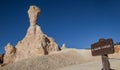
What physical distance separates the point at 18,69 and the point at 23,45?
2696 centimetres

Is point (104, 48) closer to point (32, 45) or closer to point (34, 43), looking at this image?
point (34, 43)

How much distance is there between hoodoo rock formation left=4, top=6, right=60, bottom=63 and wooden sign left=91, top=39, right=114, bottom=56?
37623 mm

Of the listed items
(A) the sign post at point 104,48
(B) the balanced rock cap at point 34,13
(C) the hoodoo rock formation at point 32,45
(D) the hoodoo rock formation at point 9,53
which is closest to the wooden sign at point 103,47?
(A) the sign post at point 104,48

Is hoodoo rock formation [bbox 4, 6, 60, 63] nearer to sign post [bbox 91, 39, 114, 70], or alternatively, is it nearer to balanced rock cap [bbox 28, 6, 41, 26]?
balanced rock cap [bbox 28, 6, 41, 26]

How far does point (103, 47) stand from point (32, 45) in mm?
41352

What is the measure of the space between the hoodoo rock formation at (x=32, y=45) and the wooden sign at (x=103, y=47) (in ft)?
123

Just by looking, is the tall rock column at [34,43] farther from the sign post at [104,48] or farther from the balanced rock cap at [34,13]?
the sign post at [104,48]

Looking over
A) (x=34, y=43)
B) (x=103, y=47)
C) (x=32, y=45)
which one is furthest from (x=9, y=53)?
(x=103, y=47)

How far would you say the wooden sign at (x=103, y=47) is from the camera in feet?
26.8

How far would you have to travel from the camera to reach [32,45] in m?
49.2

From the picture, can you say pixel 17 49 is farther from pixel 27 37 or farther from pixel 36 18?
pixel 36 18

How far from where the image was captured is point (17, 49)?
55062mm

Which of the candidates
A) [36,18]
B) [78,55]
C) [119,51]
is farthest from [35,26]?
[119,51]

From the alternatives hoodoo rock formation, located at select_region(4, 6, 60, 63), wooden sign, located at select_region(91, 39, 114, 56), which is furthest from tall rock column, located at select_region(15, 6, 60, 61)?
wooden sign, located at select_region(91, 39, 114, 56)
